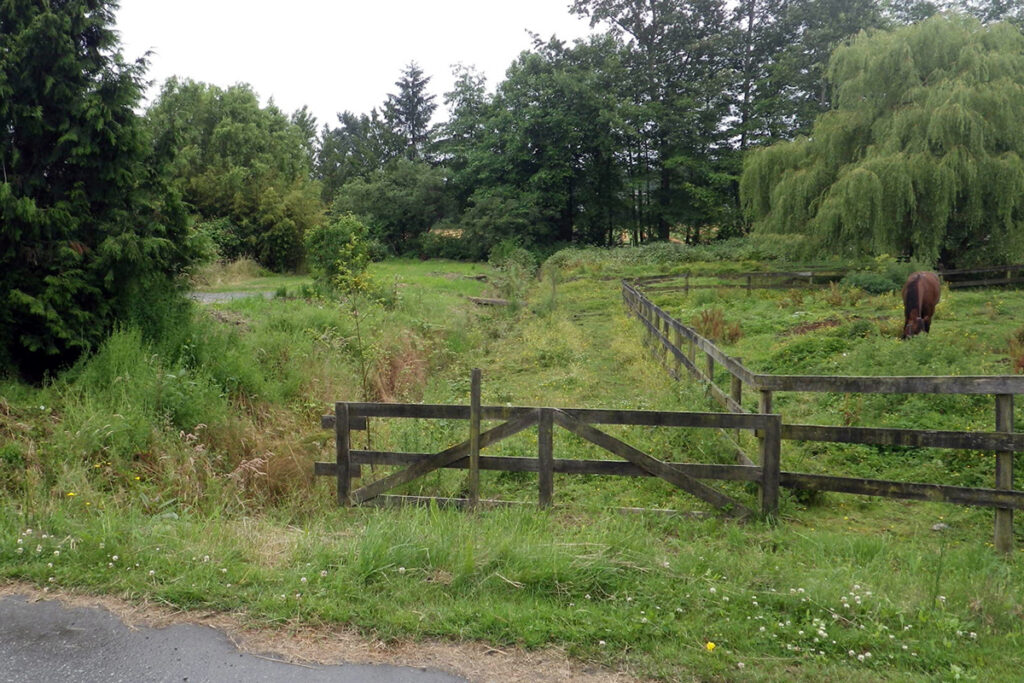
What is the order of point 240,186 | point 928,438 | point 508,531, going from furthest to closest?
point 240,186, point 928,438, point 508,531

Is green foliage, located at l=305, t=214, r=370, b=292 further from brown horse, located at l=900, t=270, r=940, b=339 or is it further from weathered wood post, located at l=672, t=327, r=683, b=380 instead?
brown horse, located at l=900, t=270, r=940, b=339

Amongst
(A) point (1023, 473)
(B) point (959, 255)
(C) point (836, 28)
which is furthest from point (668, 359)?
(C) point (836, 28)

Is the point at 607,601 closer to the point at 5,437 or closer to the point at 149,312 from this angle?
the point at 5,437

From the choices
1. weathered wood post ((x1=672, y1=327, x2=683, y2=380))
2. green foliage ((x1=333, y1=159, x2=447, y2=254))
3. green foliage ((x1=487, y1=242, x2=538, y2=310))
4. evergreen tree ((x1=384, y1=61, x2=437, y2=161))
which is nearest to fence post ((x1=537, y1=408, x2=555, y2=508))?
weathered wood post ((x1=672, y1=327, x2=683, y2=380))

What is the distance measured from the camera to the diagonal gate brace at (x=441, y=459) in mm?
5793

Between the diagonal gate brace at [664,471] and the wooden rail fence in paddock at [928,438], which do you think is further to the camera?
the diagonal gate brace at [664,471]

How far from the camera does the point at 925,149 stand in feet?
73.0

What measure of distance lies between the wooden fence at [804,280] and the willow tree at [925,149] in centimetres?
67

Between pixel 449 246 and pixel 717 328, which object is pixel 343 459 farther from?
pixel 449 246

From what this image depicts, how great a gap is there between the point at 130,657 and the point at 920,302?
1308 centimetres

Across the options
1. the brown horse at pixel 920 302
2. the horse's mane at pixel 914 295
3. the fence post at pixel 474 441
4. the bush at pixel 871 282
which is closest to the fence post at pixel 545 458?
the fence post at pixel 474 441

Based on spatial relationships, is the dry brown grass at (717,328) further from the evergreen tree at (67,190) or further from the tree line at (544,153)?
the evergreen tree at (67,190)

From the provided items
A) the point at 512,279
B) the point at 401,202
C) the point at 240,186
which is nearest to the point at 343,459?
the point at 512,279

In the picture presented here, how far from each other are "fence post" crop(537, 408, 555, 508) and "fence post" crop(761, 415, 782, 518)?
66.4 inches
